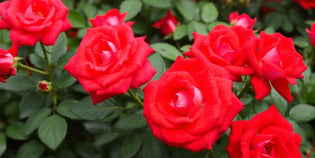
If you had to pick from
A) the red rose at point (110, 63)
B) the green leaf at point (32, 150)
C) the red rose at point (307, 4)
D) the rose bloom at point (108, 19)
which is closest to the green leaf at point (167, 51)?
the rose bloom at point (108, 19)

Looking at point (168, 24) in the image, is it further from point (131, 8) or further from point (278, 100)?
point (278, 100)

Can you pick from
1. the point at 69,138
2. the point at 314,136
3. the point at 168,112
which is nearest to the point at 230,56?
the point at 168,112

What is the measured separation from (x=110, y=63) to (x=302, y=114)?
765 millimetres

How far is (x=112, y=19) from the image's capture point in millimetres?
903

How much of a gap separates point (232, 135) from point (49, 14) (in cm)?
62

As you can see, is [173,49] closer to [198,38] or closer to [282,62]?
[198,38]

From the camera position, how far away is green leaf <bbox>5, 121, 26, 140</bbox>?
109 cm

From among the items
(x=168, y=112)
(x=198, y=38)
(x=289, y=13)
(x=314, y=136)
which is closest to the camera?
(x=168, y=112)

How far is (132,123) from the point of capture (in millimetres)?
886

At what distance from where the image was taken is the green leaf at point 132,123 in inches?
34.5

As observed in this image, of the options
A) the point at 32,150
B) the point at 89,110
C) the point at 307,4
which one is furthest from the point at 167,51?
the point at 307,4

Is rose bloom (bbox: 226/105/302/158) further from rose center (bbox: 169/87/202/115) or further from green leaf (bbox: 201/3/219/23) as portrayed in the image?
green leaf (bbox: 201/3/219/23)

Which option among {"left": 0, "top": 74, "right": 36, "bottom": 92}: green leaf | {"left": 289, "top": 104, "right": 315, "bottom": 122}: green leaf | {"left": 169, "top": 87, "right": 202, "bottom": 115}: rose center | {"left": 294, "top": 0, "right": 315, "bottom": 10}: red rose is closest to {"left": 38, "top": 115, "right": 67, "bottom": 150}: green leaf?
{"left": 0, "top": 74, "right": 36, "bottom": 92}: green leaf

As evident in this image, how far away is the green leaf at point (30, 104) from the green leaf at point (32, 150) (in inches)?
7.1
